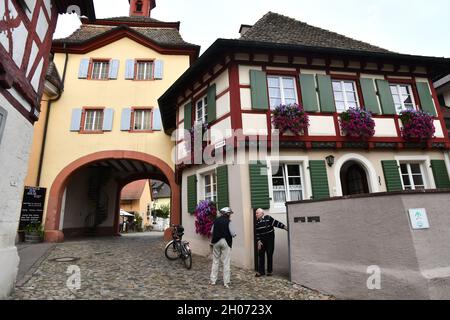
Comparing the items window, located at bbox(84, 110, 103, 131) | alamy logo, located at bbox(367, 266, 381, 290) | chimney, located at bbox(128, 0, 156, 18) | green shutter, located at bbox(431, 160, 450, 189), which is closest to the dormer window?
chimney, located at bbox(128, 0, 156, 18)

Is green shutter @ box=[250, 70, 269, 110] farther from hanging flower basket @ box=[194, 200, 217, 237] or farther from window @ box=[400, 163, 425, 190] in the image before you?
window @ box=[400, 163, 425, 190]

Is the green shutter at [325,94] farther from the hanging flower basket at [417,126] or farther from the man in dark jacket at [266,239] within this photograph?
the man in dark jacket at [266,239]

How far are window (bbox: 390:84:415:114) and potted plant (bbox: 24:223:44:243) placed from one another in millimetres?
13991

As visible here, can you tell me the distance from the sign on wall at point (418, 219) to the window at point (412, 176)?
4.84 m

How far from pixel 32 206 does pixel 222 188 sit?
8.59 m

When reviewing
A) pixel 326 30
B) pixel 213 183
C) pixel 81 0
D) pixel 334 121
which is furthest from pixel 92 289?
pixel 326 30

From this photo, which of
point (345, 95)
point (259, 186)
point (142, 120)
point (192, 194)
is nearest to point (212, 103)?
point (192, 194)

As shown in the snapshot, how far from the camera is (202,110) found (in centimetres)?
962

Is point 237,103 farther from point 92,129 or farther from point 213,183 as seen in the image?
point 92,129

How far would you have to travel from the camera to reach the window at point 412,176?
8.32 meters

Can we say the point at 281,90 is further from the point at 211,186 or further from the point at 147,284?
the point at 147,284

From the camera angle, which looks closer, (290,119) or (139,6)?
(290,119)

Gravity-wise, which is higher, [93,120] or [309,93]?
[93,120]

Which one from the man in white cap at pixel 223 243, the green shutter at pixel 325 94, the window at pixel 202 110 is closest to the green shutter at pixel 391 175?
the green shutter at pixel 325 94
